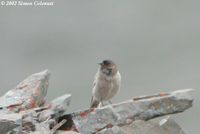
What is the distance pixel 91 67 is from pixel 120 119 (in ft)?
195

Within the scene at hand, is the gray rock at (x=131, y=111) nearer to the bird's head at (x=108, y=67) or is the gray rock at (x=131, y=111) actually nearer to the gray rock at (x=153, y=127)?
the gray rock at (x=153, y=127)

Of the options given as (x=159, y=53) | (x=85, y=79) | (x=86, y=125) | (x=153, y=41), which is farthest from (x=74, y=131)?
(x=153, y=41)

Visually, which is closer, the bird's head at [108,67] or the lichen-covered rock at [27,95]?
the lichen-covered rock at [27,95]

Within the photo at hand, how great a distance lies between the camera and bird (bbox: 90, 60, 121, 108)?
2595 centimetres

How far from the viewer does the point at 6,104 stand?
22938 mm

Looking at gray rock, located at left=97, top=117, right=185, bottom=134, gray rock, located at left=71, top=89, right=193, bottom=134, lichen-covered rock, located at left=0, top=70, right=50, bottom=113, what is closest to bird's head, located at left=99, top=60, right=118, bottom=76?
lichen-covered rock, located at left=0, top=70, right=50, bottom=113

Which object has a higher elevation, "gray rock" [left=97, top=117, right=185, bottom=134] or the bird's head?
the bird's head

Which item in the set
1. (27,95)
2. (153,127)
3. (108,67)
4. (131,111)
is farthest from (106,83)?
(153,127)

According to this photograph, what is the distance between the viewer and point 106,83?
86.0 feet

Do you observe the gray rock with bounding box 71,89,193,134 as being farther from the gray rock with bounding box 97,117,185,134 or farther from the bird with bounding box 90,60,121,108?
the bird with bounding box 90,60,121,108

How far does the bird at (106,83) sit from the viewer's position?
26.0m

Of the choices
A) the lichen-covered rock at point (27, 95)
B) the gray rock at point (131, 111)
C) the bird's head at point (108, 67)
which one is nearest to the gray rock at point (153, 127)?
the gray rock at point (131, 111)

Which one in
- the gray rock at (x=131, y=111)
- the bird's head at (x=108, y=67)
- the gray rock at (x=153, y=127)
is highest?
the bird's head at (x=108, y=67)

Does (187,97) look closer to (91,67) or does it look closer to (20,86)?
(20,86)
